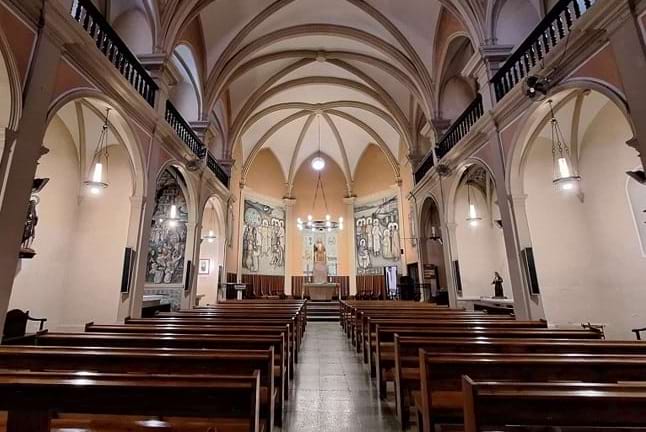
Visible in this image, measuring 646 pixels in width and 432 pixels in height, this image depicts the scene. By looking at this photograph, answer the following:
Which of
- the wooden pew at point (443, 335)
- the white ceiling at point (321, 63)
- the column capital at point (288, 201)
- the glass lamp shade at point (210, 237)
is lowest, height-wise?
the wooden pew at point (443, 335)

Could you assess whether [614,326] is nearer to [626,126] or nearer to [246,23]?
[626,126]

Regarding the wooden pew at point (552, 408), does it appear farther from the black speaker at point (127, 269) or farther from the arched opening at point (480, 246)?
the arched opening at point (480, 246)

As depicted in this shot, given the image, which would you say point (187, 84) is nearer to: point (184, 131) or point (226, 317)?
point (184, 131)

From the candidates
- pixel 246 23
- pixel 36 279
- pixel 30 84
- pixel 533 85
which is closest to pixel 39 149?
pixel 30 84

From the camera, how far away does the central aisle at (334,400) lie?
8.86 feet

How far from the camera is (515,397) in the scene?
1.18 metres

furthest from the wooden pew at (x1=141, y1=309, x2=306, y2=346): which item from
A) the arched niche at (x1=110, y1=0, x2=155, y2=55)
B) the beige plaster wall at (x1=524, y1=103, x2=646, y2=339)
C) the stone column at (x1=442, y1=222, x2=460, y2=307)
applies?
the arched niche at (x1=110, y1=0, x2=155, y2=55)

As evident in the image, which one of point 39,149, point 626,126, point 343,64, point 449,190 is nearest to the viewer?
point 39,149

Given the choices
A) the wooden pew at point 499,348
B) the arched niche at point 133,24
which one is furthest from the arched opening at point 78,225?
the wooden pew at point 499,348

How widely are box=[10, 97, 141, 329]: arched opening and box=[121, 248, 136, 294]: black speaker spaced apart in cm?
39

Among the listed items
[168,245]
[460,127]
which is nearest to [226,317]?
[168,245]

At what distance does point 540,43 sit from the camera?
5309 mm

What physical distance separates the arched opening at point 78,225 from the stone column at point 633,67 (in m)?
7.37

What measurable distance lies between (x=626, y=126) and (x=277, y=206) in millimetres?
14441
